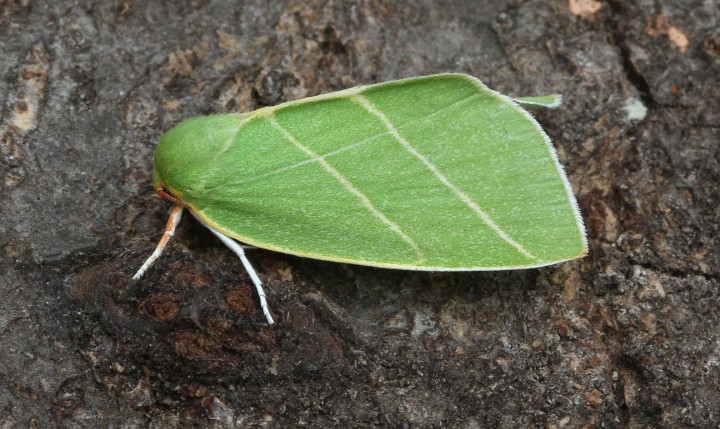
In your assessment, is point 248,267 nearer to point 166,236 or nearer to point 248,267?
point 248,267

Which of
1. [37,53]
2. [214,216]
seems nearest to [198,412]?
[214,216]

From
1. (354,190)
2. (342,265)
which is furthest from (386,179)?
(342,265)

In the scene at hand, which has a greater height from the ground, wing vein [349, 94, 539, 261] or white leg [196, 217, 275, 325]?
wing vein [349, 94, 539, 261]

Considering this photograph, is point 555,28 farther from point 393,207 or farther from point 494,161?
point 393,207

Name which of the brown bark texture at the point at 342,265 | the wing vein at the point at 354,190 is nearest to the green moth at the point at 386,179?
the wing vein at the point at 354,190

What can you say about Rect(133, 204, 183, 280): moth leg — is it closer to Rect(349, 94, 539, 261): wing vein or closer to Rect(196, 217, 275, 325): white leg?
Rect(196, 217, 275, 325): white leg

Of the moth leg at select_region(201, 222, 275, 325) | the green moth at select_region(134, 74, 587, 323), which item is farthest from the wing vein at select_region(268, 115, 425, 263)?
the moth leg at select_region(201, 222, 275, 325)

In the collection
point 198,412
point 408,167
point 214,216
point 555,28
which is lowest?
point 198,412
